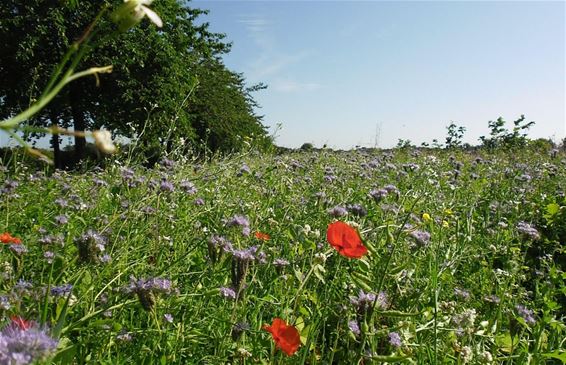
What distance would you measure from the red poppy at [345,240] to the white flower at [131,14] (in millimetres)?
997

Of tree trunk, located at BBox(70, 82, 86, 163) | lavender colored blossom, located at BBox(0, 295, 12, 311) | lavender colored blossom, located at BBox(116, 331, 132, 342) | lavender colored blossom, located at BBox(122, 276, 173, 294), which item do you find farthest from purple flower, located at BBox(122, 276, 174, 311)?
tree trunk, located at BBox(70, 82, 86, 163)

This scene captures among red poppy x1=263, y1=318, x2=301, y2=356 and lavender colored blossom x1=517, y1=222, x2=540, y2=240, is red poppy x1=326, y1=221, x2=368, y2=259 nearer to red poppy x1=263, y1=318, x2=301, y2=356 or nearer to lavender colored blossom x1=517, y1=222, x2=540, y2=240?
red poppy x1=263, y1=318, x2=301, y2=356

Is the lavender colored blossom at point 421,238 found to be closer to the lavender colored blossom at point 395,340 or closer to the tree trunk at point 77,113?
the lavender colored blossom at point 395,340

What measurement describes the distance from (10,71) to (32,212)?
1466cm

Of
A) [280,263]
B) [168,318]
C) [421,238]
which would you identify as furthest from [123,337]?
[421,238]

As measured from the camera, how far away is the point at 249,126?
1117 inches

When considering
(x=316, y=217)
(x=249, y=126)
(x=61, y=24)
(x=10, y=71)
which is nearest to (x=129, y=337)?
(x=316, y=217)

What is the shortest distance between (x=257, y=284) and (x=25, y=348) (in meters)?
1.76

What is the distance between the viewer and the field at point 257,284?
1438mm

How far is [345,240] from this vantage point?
1.44 metres

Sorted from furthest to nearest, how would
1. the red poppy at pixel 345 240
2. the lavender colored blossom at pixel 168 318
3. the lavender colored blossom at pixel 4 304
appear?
the lavender colored blossom at pixel 168 318 < the red poppy at pixel 345 240 < the lavender colored blossom at pixel 4 304

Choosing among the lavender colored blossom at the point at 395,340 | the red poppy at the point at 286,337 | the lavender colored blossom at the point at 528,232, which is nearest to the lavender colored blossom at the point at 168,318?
the red poppy at the point at 286,337

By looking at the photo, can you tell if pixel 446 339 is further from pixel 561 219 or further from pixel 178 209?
pixel 561 219

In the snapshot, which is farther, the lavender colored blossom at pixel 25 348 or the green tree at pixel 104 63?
the green tree at pixel 104 63
